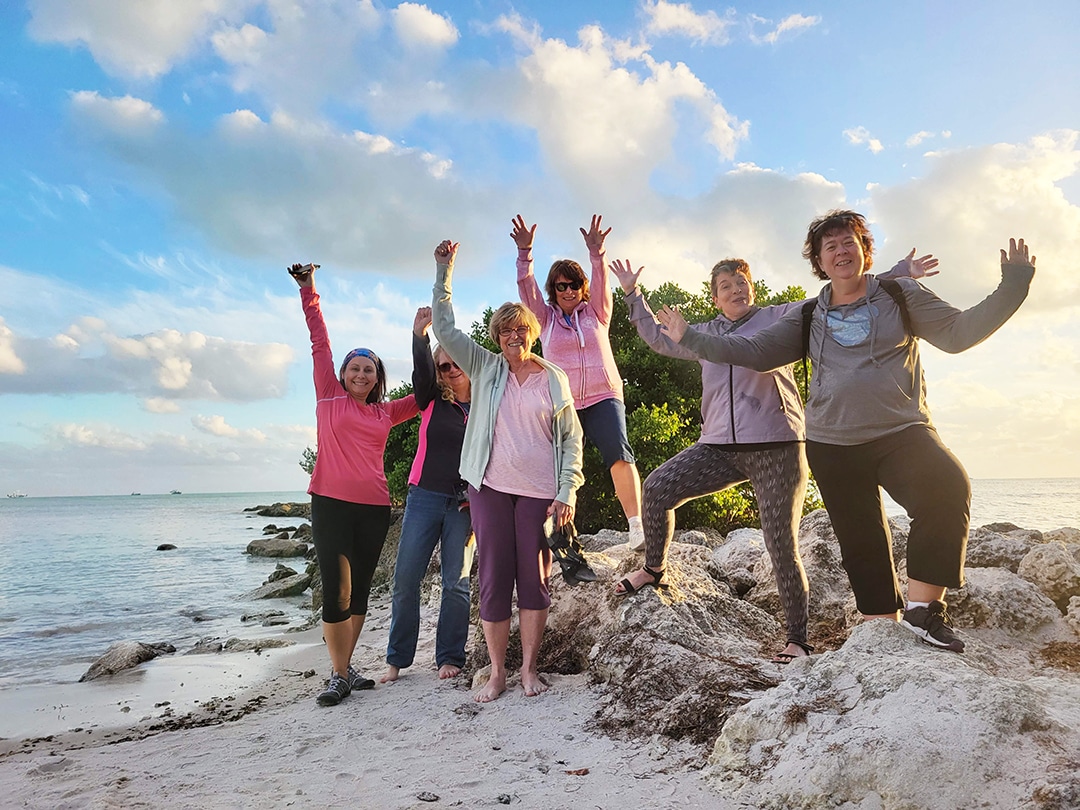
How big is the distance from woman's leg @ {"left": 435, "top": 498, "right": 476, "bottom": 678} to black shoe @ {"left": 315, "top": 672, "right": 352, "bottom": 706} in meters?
0.74

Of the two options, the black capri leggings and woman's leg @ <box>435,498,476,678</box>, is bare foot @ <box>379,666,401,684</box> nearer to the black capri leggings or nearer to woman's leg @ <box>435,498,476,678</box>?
woman's leg @ <box>435,498,476,678</box>

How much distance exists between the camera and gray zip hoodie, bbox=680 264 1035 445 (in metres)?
3.21

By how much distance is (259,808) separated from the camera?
10.2 feet

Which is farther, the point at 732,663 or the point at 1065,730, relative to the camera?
the point at 732,663

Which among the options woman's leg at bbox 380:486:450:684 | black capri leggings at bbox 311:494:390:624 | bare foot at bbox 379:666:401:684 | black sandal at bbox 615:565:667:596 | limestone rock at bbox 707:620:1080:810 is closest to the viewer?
limestone rock at bbox 707:620:1080:810

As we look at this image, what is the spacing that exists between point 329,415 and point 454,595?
168 cm

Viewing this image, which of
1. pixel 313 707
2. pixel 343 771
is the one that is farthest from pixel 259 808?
pixel 313 707

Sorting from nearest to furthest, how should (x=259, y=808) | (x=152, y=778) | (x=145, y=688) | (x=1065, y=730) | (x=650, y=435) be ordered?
(x=1065, y=730) → (x=259, y=808) → (x=152, y=778) → (x=145, y=688) → (x=650, y=435)

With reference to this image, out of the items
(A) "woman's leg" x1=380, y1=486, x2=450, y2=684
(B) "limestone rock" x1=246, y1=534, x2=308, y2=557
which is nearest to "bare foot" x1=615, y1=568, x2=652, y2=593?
(A) "woman's leg" x1=380, y1=486, x2=450, y2=684

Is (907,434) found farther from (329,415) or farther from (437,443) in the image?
(329,415)

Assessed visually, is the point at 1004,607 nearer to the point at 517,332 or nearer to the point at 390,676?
the point at 517,332

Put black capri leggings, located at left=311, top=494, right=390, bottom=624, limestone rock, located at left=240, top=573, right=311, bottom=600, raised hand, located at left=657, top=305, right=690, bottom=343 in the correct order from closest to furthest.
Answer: raised hand, located at left=657, top=305, right=690, bottom=343, black capri leggings, located at left=311, top=494, right=390, bottom=624, limestone rock, located at left=240, top=573, right=311, bottom=600

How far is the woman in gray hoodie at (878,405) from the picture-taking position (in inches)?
129

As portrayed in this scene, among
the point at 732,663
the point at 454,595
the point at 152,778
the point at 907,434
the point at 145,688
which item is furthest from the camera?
the point at 145,688
